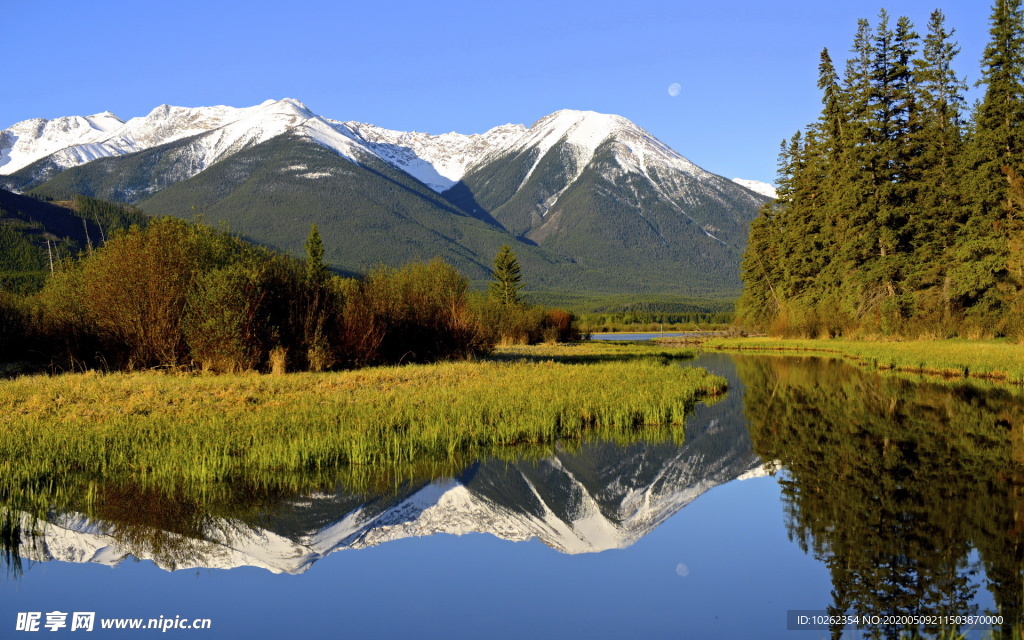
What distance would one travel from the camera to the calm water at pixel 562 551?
282 inches

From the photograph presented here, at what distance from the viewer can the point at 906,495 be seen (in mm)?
10977

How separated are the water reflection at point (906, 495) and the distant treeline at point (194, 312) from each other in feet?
47.7

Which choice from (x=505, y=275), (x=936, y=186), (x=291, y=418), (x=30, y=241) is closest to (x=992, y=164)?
(x=936, y=186)

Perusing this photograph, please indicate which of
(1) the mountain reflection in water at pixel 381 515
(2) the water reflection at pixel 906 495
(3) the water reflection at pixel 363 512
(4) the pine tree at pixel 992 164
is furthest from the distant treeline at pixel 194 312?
(4) the pine tree at pixel 992 164

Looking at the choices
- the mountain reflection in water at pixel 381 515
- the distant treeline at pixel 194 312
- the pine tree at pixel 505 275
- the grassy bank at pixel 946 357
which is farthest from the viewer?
the pine tree at pixel 505 275

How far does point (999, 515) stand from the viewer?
978cm

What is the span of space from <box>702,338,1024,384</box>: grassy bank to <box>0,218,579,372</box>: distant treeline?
22.4 m

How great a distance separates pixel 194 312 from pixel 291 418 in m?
10.4

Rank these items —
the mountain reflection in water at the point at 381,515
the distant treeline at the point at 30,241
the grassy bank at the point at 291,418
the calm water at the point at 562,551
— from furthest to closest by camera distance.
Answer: the distant treeline at the point at 30,241, the grassy bank at the point at 291,418, the mountain reflection in water at the point at 381,515, the calm water at the point at 562,551

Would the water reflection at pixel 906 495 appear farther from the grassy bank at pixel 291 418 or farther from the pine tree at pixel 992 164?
the pine tree at pixel 992 164

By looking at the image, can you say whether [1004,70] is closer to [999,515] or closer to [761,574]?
[999,515]

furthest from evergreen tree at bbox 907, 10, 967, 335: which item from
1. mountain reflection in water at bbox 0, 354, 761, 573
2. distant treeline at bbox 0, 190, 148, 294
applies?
distant treeline at bbox 0, 190, 148, 294

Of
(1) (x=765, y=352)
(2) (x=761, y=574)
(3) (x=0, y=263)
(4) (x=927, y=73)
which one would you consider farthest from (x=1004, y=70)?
(3) (x=0, y=263)

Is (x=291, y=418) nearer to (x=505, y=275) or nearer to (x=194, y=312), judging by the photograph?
Result: (x=194, y=312)
